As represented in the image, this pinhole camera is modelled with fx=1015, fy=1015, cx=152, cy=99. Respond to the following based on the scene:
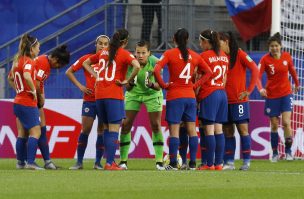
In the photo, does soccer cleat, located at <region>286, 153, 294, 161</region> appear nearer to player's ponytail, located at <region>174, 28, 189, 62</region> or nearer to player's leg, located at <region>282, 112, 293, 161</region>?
player's leg, located at <region>282, 112, 293, 161</region>

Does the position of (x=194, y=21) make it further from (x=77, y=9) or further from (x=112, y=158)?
(x=112, y=158)

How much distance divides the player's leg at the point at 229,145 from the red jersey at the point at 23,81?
309cm

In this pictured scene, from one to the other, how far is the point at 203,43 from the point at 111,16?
825cm

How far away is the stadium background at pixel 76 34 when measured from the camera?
2000 centimetres

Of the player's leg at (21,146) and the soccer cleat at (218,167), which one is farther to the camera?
the player's leg at (21,146)

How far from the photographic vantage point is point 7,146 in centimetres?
1994

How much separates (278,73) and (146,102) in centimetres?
373

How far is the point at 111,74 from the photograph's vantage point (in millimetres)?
14617

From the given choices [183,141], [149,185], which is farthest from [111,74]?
[149,185]

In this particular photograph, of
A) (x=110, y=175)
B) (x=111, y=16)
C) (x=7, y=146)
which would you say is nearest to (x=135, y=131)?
(x=7, y=146)

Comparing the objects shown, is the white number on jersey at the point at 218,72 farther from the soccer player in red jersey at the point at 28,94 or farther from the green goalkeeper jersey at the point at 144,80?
the soccer player in red jersey at the point at 28,94

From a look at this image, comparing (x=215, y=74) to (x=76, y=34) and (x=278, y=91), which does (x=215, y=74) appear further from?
(x=76, y=34)

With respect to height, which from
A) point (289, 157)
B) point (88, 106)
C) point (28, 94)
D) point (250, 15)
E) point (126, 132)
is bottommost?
point (289, 157)

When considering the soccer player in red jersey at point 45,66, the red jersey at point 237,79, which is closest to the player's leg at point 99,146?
the soccer player in red jersey at point 45,66
